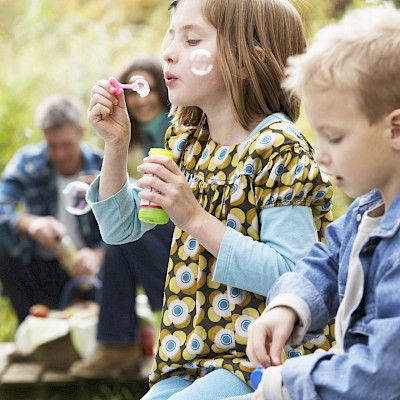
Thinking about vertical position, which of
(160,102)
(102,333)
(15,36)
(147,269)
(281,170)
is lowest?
(102,333)

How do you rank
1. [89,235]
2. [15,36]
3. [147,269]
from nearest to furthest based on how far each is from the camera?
1. [147,269]
2. [89,235]
3. [15,36]

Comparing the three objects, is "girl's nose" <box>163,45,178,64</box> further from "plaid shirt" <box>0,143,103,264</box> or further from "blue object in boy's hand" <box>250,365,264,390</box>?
"plaid shirt" <box>0,143,103,264</box>

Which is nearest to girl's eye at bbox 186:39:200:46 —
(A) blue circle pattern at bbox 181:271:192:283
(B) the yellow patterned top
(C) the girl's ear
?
(C) the girl's ear

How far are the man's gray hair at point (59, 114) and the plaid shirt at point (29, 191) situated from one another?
13cm

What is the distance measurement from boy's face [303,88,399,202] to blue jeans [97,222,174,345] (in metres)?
2.68

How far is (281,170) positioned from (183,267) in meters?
0.32

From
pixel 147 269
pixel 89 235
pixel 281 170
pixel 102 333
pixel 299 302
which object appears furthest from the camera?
pixel 89 235

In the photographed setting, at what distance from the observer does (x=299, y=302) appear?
2016 mm

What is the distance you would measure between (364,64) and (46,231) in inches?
150

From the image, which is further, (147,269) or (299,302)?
(147,269)

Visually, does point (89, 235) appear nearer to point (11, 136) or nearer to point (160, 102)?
point (160, 102)

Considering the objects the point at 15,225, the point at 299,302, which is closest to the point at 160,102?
the point at 15,225

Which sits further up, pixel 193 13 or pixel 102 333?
pixel 193 13

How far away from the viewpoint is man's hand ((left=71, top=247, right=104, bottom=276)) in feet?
18.1
